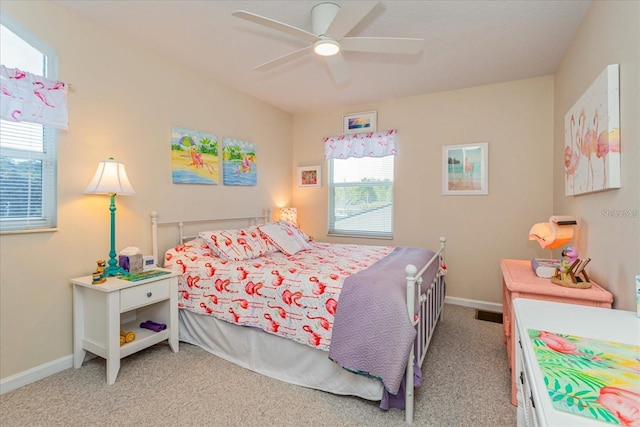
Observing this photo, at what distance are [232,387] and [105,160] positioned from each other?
75.5 inches

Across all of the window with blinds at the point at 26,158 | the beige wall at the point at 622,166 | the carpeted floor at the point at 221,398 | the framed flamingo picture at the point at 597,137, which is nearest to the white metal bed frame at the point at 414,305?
the carpeted floor at the point at 221,398

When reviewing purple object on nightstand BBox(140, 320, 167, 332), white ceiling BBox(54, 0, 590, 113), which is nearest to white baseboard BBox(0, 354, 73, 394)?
purple object on nightstand BBox(140, 320, 167, 332)

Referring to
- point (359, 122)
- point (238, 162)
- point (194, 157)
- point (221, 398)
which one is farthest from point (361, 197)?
point (221, 398)

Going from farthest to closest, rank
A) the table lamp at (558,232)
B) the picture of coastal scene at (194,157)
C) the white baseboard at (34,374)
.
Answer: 1. the picture of coastal scene at (194,157)
2. the table lamp at (558,232)
3. the white baseboard at (34,374)

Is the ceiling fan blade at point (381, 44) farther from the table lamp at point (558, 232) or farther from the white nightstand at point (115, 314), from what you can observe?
the white nightstand at point (115, 314)

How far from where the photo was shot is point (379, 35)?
94.0 inches

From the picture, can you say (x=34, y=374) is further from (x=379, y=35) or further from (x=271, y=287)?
(x=379, y=35)

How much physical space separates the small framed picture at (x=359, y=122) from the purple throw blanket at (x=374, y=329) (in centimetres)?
255

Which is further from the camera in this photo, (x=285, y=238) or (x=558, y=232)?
(x=285, y=238)

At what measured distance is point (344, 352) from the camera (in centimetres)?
174

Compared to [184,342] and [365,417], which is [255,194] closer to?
[184,342]

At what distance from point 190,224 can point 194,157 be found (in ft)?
2.19

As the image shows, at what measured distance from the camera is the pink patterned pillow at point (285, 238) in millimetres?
3038

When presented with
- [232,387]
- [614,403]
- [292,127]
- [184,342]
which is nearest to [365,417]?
[232,387]
